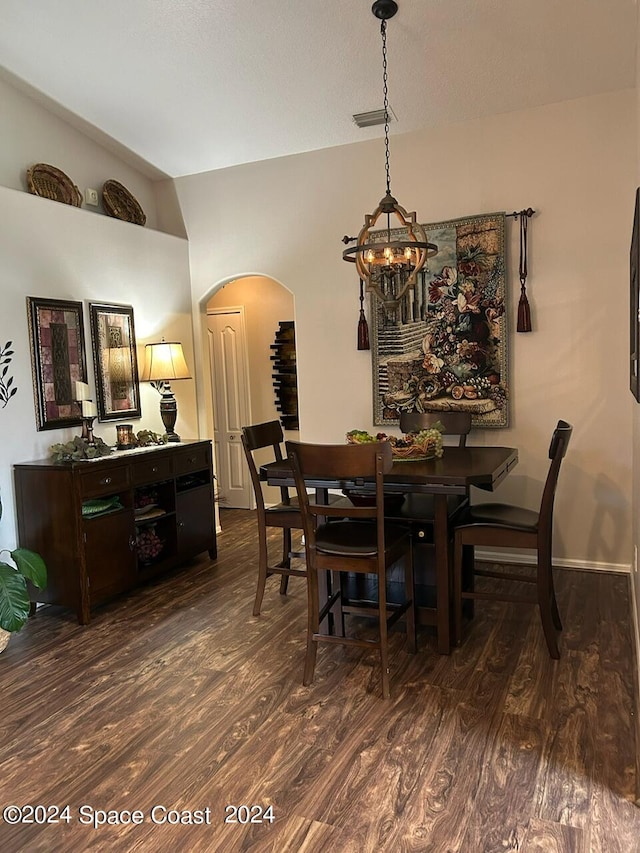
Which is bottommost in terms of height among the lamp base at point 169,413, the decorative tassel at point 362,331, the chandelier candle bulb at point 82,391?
the lamp base at point 169,413

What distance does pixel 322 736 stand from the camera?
2510mm

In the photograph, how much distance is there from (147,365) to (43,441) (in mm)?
1116

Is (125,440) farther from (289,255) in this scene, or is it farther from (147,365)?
(289,255)

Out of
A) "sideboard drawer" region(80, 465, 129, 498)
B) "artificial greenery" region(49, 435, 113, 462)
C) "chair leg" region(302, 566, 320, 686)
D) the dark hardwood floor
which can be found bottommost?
the dark hardwood floor

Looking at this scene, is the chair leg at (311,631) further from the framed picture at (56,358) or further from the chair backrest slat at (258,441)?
the framed picture at (56,358)

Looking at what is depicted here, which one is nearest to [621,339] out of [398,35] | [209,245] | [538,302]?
[538,302]

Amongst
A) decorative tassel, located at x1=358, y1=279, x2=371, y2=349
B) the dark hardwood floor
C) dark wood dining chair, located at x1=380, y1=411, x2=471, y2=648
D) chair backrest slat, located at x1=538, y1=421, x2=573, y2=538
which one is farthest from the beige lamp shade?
chair backrest slat, located at x1=538, y1=421, x2=573, y2=538

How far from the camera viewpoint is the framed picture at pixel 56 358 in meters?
4.06

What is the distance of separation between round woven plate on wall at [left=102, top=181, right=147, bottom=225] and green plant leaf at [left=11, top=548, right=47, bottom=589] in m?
2.75

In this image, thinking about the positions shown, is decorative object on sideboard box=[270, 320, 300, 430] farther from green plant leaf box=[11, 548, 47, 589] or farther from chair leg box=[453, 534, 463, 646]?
chair leg box=[453, 534, 463, 646]

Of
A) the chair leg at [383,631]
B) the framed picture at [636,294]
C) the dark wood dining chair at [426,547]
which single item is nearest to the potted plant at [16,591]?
the chair leg at [383,631]

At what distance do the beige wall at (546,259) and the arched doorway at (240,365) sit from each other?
1422mm

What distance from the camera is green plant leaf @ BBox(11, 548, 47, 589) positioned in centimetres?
342

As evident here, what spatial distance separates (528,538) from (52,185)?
3.83 m
